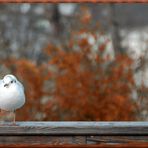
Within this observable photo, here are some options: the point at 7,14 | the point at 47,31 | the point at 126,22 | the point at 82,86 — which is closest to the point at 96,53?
the point at 82,86

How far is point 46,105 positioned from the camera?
21.3 feet

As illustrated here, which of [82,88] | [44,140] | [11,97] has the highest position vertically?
[11,97]

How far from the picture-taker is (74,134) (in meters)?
2.11

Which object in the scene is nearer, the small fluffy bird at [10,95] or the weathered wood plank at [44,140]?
the weathered wood plank at [44,140]

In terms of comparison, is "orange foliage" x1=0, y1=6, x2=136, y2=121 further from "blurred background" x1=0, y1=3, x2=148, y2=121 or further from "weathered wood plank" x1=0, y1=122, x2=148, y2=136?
"weathered wood plank" x1=0, y1=122, x2=148, y2=136

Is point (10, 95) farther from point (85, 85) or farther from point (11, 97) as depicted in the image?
point (85, 85)

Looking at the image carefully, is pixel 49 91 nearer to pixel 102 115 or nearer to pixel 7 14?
pixel 102 115

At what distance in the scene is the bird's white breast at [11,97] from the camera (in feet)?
7.84

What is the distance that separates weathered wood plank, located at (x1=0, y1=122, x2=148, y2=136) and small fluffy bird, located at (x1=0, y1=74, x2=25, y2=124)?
0.81 feet

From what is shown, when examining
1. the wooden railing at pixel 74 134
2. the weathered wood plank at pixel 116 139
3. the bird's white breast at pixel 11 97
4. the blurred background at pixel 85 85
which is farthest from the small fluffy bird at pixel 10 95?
the blurred background at pixel 85 85

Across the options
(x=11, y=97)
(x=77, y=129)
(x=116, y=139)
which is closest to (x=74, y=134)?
(x=77, y=129)

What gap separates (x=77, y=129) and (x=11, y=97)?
1.27ft

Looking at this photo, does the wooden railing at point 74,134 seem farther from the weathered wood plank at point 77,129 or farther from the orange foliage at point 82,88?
the orange foliage at point 82,88

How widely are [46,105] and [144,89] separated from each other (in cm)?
97
